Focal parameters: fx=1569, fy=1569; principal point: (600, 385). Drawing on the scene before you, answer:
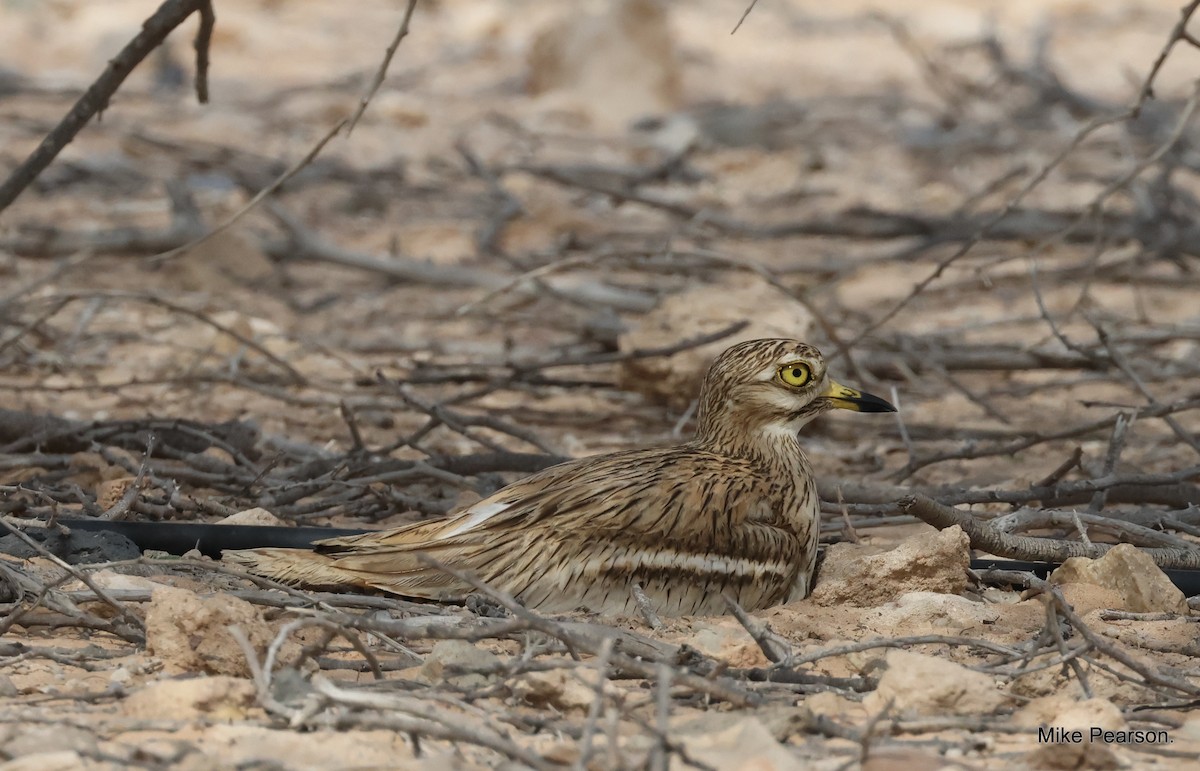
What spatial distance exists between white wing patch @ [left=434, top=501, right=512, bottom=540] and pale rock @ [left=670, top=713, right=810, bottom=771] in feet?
3.65

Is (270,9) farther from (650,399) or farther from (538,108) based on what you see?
(650,399)

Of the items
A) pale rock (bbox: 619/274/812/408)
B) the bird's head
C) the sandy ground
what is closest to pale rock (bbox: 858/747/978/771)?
the sandy ground

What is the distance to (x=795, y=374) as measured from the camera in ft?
13.5

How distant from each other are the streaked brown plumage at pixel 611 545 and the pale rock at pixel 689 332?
1945 mm

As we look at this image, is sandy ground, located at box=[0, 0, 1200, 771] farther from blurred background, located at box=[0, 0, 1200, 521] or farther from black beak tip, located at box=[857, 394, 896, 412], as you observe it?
black beak tip, located at box=[857, 394, 896, 412]

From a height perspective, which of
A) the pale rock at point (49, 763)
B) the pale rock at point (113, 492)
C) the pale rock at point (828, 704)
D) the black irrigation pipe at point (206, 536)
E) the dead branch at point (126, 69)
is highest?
the dead branch at point (126, 69)

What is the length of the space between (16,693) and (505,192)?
689cm

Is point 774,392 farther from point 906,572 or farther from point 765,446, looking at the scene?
point 906,572

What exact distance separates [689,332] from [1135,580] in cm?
269

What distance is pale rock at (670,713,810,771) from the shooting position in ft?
7.84

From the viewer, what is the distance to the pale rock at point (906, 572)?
358cm

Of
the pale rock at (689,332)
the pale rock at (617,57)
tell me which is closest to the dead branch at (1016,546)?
the pale rock at (689,332)

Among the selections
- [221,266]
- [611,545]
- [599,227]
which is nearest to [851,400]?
[611,545]

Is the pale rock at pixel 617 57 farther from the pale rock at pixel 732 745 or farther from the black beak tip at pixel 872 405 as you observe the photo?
the pale rock at pixel 732 745
